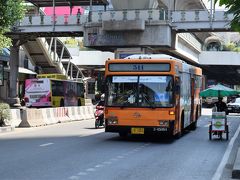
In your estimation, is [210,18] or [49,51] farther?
[49,51]

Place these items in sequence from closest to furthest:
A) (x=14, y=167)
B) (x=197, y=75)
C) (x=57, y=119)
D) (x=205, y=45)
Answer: (x=14, y=167)
(x=197, y=75)
(x=57, y=119)
(x=205, y=45)

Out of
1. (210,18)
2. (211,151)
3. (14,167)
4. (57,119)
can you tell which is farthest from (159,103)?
Result: (210,18)

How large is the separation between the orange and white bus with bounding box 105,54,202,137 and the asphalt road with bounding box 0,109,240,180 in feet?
2.14

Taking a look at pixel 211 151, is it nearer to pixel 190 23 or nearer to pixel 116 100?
pixel 116 100

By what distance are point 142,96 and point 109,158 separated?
16.0 feet

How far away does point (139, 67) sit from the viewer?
1873cm

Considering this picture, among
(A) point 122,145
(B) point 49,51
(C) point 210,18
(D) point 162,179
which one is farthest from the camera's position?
(B) point 49,51

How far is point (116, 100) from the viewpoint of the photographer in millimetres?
18641

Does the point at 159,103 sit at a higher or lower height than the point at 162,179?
higher

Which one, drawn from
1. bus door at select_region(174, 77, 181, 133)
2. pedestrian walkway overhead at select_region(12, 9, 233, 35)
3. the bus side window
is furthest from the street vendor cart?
pedestrian walkway overhead at select_region(12, 9, 233, 35)

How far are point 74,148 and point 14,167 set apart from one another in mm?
4653

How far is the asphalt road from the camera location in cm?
1109

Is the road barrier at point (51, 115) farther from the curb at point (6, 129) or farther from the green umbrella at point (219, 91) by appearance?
the green umbrella at point (219, 91)

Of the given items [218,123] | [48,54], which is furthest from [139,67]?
[48,54]
